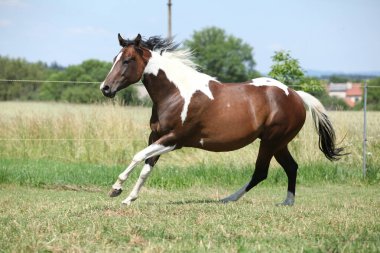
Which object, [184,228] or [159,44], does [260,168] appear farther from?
[184,228]

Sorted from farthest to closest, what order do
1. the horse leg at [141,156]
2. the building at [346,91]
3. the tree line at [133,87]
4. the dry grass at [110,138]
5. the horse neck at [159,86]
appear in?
the building at [346,91] < the tree line at [133,87] < the dry grass at [110,138] < the horse neck at [159,86] < the horse leg at [141,156]

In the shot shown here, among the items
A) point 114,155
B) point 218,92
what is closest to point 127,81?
point 218,92

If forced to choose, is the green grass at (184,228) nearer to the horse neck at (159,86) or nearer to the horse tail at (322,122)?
the horse tail at (322,122)

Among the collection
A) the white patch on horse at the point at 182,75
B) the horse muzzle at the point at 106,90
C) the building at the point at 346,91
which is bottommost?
the building at the point at 346,91

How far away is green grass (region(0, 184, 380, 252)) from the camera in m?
5.33

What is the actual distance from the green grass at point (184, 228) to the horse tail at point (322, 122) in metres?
1.53

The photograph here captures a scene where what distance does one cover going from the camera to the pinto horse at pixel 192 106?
8398 millimetres

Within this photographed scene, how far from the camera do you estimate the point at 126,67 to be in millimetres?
8398

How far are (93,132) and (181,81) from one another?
7.19m

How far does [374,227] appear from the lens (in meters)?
6.36

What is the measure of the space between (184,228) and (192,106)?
8.94ft

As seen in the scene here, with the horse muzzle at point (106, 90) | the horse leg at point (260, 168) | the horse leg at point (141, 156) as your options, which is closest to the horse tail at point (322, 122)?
the horse leg at point (260, 168)

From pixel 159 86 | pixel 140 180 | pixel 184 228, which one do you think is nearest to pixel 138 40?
pixel 159 86

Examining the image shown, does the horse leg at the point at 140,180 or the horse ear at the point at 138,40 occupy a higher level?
the horse ear at the point at 138,40
